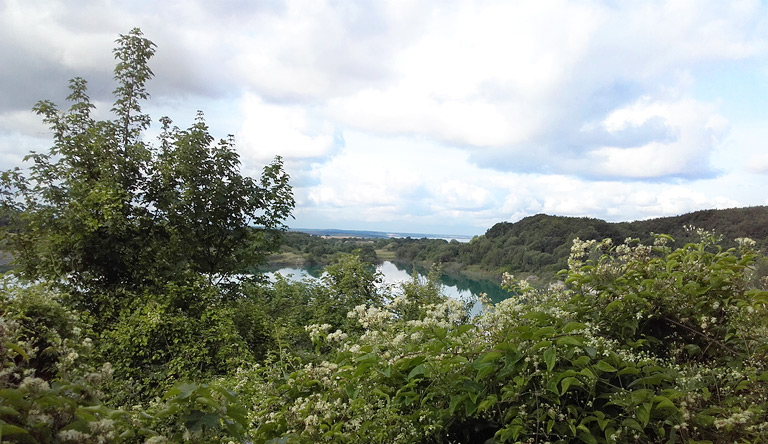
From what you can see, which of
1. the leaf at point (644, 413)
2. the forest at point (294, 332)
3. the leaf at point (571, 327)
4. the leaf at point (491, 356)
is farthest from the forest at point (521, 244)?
the leaf at point (491, 356)

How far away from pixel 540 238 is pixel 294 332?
46.2 ft

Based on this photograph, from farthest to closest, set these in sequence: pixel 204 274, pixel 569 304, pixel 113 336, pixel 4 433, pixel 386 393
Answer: pixel 204 274 → pixel 113 336 → pixel 569 304 → pixel 386 393 → pixel 4 433

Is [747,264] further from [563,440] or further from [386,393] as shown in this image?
[386,393]

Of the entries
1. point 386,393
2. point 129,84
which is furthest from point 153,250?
point 386,393

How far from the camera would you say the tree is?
7320 millimetres

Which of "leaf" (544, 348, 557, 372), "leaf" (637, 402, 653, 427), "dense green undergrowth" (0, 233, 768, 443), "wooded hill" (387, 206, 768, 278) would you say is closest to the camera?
"dense green undergrowth" (0, 233, 768, 443)

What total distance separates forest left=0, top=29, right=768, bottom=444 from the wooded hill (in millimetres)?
Result: 332

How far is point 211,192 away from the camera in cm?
818

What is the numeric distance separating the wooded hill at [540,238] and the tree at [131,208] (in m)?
5.41

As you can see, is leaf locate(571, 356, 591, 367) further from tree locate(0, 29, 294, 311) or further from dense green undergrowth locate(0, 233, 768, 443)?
tree locate(0, 29, 294, 311)

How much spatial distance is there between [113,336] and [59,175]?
11.0ft

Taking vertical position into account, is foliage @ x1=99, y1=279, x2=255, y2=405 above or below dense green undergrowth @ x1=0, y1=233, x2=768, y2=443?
below

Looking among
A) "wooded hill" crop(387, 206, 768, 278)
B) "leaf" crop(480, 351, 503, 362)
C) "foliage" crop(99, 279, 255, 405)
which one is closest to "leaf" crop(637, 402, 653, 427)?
"leaf" crop(480, 351, 503, 362)

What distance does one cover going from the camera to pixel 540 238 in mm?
18219
